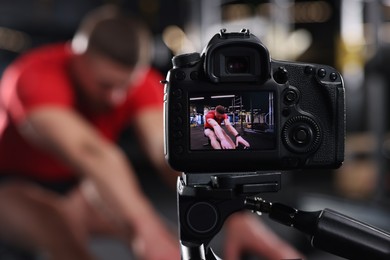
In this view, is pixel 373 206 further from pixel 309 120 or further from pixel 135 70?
pixel 309 120

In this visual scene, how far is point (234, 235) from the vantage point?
1.29 meters

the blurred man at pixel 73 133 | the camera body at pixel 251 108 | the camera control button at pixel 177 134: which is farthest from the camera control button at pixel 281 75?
the blurred man at pixel 73 133

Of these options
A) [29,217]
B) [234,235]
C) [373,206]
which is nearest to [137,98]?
[29,217]

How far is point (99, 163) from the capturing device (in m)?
1.34

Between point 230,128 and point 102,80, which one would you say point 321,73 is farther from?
point 102,80

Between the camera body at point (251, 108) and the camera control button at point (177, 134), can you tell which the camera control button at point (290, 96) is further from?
A: the camera control button at point (177, 134)

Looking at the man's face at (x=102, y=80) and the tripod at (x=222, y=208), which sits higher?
the man's face at (x=102, y=80)

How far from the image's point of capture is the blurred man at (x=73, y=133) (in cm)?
149

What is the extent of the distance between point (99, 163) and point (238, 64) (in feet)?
2.62

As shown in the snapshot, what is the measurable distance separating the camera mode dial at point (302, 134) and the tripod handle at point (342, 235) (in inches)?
2.6

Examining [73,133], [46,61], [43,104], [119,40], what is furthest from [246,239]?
[46,61]

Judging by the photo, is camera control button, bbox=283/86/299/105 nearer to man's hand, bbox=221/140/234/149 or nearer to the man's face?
man's hand, bbox=221/140/234/149

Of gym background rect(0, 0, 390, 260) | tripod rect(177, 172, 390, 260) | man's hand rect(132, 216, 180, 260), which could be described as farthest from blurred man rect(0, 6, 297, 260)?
gym background rect(0, 0, 390, 260)

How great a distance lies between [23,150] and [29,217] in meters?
0.31
